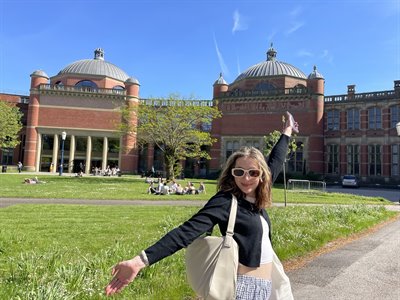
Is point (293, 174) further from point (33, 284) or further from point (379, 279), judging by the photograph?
point (33, 284)

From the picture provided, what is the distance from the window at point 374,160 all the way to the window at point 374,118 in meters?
2.71

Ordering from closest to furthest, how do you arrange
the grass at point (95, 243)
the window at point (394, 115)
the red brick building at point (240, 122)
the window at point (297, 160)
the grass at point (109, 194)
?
the grass at point (95, 243) → the grass at point (109, 194) → the window at point (394, 115) → the red brick building at point (240, 122) → the window at point (297, 160)

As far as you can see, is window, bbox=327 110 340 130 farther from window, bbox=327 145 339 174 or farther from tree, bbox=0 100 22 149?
tree, bbox=0 100 22 149

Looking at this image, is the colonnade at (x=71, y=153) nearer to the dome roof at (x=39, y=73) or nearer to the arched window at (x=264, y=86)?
the dome roof at (x=39, y=73)

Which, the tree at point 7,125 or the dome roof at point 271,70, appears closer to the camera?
the tree at point 7,125

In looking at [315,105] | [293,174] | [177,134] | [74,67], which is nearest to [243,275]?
[177,134]

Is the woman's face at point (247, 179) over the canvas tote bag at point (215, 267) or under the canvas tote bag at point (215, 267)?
over

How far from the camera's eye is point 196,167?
51938mm

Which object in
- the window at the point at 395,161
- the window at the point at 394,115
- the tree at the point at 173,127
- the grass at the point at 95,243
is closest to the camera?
the grass at the point at 95,243

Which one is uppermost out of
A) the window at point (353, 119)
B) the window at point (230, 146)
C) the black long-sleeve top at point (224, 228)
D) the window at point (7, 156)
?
the window at point (353, 119)

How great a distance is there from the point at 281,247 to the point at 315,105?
4236cm

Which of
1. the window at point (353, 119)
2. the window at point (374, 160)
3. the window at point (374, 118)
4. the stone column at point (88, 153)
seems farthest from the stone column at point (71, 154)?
the window at point (374, 118)

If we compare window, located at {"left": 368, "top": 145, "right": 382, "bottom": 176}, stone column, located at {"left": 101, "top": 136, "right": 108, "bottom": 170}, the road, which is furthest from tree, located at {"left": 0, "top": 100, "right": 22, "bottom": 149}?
window, located at {"left": 368, "top": 145, "right": 382, "bottom": 176}

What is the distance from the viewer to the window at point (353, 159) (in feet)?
147
